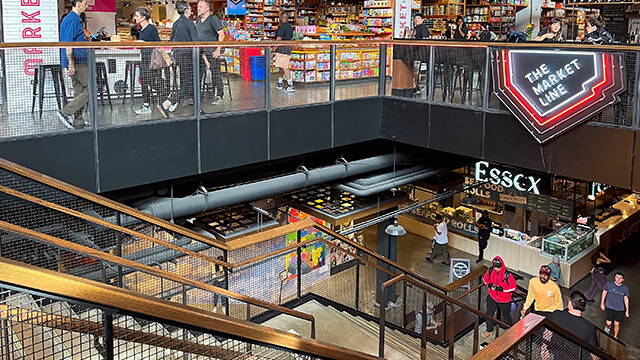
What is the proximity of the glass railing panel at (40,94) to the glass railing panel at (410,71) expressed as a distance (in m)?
4.50

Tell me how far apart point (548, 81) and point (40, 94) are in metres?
5.82

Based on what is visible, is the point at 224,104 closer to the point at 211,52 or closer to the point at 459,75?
the point at 211,52

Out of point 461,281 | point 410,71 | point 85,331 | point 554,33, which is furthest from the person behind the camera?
point 554,33

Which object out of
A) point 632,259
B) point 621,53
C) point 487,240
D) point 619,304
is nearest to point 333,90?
point 621,53

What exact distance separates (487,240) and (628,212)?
12.2ft

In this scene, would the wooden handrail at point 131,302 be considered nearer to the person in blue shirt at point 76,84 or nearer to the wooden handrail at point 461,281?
the person in blue shirt at point 76,84

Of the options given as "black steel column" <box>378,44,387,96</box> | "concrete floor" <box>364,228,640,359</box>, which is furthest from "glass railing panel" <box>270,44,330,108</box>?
"concrete floor" <box>364,228,640,359</box>

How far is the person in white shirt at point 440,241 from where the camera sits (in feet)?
45.6

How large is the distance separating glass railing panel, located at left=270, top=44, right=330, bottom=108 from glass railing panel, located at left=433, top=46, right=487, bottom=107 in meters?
1.56

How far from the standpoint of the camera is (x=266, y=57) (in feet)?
25.9

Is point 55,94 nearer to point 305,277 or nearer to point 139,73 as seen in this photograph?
point 139,73

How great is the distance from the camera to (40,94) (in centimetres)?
617

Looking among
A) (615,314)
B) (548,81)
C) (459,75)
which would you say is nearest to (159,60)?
(459,75)

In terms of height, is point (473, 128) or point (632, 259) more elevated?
point (473, 128)
